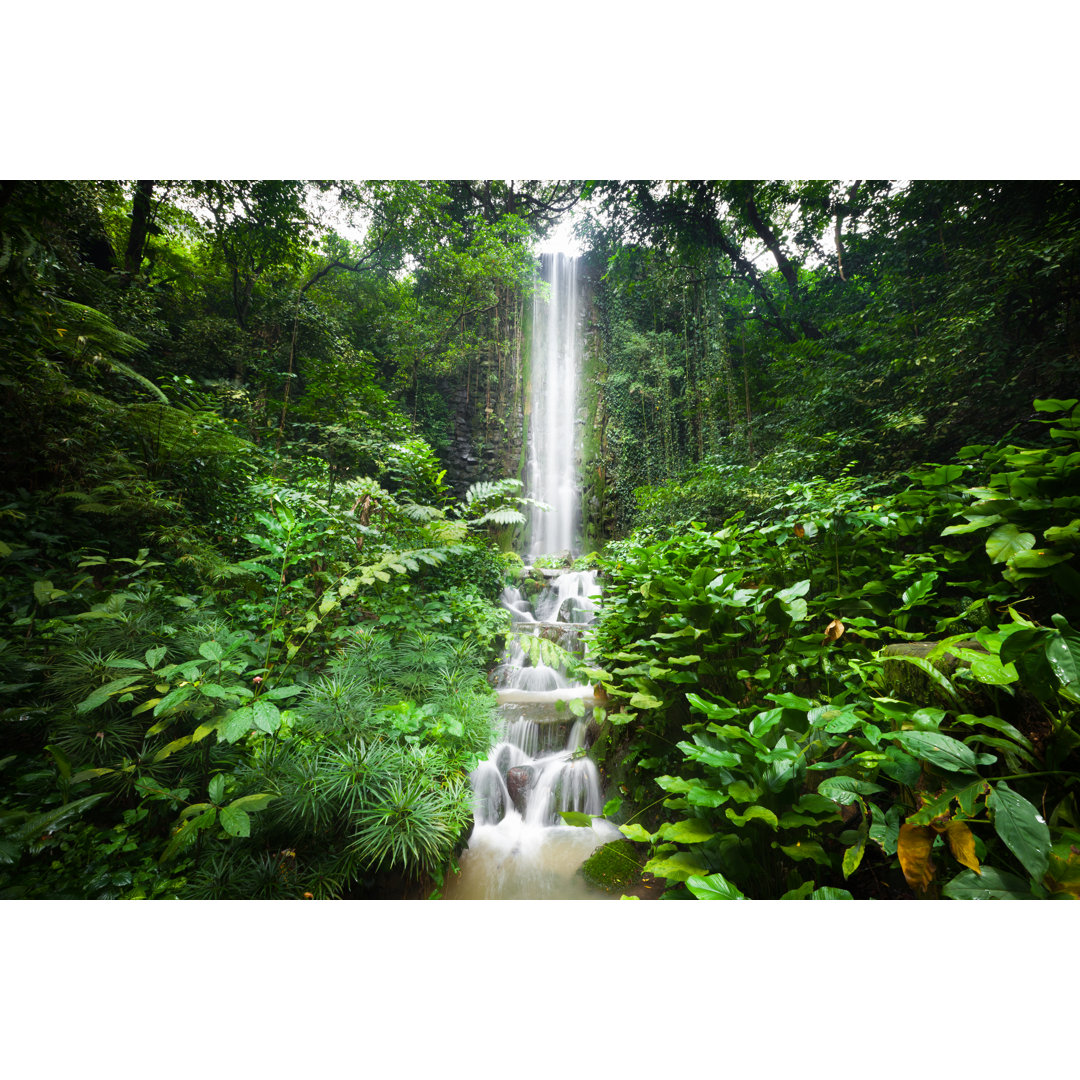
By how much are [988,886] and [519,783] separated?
1.57 metres

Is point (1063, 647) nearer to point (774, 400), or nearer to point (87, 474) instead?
point (774, 400)

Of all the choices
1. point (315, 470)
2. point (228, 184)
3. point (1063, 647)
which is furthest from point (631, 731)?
point (228, 184)

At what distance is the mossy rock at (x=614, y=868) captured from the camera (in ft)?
4.14

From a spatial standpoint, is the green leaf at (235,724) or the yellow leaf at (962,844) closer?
the yellow leaf at (962,844)

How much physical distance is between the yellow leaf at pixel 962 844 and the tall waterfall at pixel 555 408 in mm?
2835

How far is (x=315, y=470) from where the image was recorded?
2111 mm

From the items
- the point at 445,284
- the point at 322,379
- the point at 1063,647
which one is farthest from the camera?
the point at 445,284

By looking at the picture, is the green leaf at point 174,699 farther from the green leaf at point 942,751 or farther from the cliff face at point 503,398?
the cliff face at point 503,398

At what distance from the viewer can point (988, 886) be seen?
691mm

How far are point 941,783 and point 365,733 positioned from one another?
1489 millimetres

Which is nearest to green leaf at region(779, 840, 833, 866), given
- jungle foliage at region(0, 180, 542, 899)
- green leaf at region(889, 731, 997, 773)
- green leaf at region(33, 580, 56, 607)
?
green leaf at region(889, 731, 997, 773)

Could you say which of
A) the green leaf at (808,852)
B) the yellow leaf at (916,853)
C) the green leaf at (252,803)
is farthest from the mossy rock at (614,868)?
the green leaf at (252,803)

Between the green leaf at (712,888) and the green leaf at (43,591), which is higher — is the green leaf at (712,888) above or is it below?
below

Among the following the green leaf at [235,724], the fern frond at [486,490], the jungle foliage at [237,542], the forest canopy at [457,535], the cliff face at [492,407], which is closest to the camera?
the forest canopy at [457,535]
